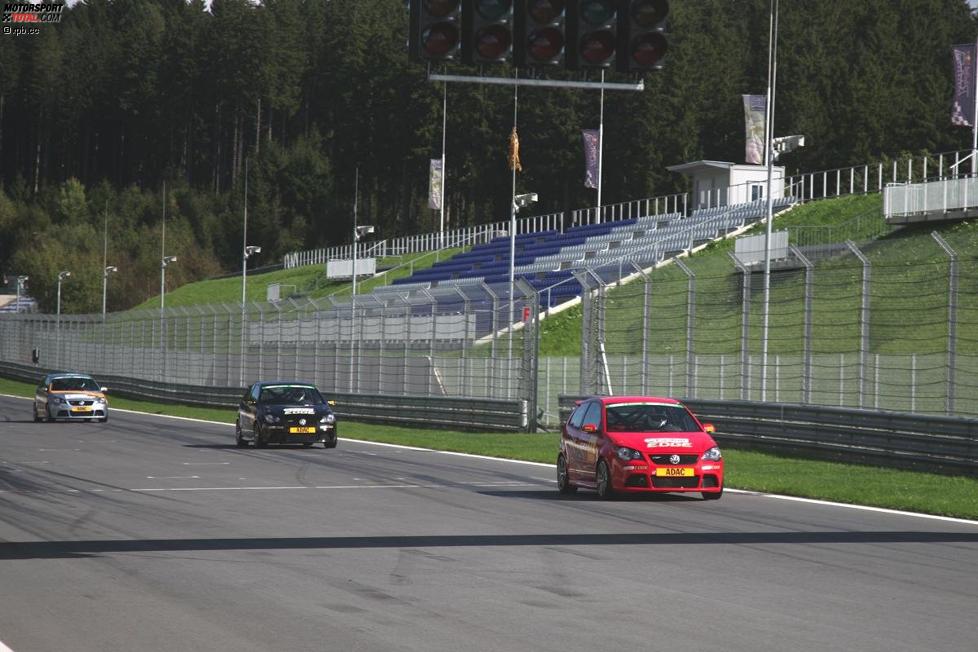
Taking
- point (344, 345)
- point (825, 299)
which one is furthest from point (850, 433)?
point (344, 345)

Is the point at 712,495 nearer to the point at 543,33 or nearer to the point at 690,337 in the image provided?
the point at 543,33

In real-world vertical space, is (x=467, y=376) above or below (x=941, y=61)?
below

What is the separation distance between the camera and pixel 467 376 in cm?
4131

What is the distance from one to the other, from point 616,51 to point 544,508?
24.0 ft

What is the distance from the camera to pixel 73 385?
46.2 m

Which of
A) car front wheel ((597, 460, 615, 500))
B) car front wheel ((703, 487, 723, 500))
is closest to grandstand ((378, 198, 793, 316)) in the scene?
car front wheel ((597, 460, 615, 500))

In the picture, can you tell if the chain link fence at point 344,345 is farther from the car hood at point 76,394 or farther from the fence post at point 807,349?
the fence post at point 807,349

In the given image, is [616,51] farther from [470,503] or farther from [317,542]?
[470,503]

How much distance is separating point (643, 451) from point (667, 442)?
1.07ft

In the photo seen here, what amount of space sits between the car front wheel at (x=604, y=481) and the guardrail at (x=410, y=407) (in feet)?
57.6

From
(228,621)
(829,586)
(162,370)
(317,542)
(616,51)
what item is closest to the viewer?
(228,621)

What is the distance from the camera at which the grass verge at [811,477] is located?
19.4 m

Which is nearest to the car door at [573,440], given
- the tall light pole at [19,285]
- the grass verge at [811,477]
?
the grass verge at [811,477]

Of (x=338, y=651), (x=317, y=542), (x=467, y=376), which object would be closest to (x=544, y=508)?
(x=317, y=542)
